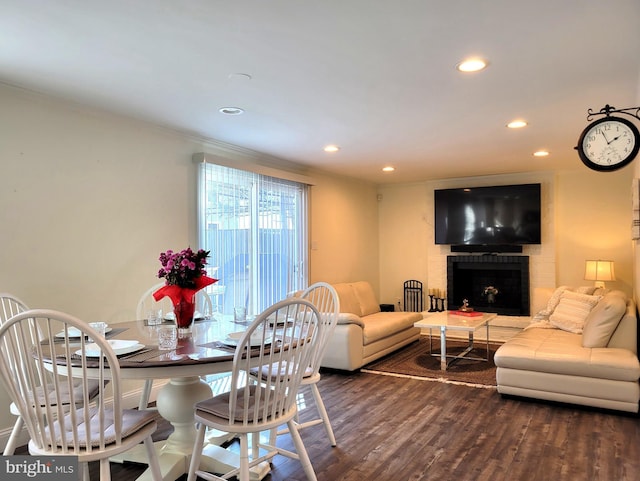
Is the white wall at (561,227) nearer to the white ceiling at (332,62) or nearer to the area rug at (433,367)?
the area rug at (433,367)

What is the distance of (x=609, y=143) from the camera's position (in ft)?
8.64

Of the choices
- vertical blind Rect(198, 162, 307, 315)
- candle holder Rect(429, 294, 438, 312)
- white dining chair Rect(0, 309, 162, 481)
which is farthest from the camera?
candle holder Rect(429, 294, 438, 312)

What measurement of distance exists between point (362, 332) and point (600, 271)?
3.15 metres

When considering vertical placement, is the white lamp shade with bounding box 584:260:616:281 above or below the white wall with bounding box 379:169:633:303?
below

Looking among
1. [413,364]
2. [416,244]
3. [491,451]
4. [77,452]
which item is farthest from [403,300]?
[77,452]

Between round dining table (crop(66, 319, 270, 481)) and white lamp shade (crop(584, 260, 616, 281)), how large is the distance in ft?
15.7

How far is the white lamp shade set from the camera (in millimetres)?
5797

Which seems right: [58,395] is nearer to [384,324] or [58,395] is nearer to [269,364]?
[269,364]

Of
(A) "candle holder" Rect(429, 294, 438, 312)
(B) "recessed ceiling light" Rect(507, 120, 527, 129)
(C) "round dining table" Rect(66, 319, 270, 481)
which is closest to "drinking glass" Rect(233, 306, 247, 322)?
(C) "round dining table" Rect(66, 319, 270, 481)

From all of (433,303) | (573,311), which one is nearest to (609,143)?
(573,311)

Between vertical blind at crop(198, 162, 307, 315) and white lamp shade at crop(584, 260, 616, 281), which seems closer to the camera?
vertical blind at crop(198, 162, 307, 315)

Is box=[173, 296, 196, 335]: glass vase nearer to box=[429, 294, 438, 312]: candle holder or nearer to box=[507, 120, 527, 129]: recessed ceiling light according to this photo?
box=[507, 120, 527, 129]: recessed ceiling light

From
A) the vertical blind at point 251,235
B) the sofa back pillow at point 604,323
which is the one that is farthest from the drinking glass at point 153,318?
the sofa back pillow at point 604,323

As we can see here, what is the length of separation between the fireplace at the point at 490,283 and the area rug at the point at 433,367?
0.96m
